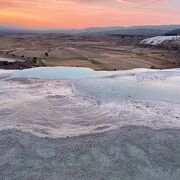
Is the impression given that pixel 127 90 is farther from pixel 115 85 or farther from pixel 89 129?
pixel 89 129

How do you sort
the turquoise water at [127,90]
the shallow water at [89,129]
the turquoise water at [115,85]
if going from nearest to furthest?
the shallow water at [89,129], the turquoise water at [127,90], the turquoise water at [115,85]

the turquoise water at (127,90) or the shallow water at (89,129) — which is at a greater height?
the shallow water at (89,129)

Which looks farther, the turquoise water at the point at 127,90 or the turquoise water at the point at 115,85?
the turquoise water at the point at 115,85

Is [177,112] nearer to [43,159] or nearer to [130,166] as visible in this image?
[130,166]

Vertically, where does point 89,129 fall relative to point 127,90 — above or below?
above

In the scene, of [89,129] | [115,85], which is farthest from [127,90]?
[89,129]

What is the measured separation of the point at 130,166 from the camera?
30.1 ft

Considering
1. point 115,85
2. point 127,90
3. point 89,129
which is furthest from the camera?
point 115,85

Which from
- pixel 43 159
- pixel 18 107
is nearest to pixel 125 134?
pixel 43 159

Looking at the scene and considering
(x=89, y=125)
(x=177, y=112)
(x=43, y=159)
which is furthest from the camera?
(x=177, y=112)

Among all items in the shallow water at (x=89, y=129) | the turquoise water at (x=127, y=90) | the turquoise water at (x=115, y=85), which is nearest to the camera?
the shallow water at (x=89, y=129)

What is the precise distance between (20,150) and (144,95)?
8.13m

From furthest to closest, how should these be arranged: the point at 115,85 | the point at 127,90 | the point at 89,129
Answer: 1. the point at 115,85
2. the point at 127,90
3. the point at 89,129

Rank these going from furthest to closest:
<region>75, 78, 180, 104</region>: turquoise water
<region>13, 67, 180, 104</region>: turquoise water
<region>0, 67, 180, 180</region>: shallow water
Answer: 1. <region>13, 67, 180, 104</region>: turquoise water
2. <region>75, 78, 180, 104</region>: turquoise water
3. <region>0, 67, 180, 180</region>: shallow water
